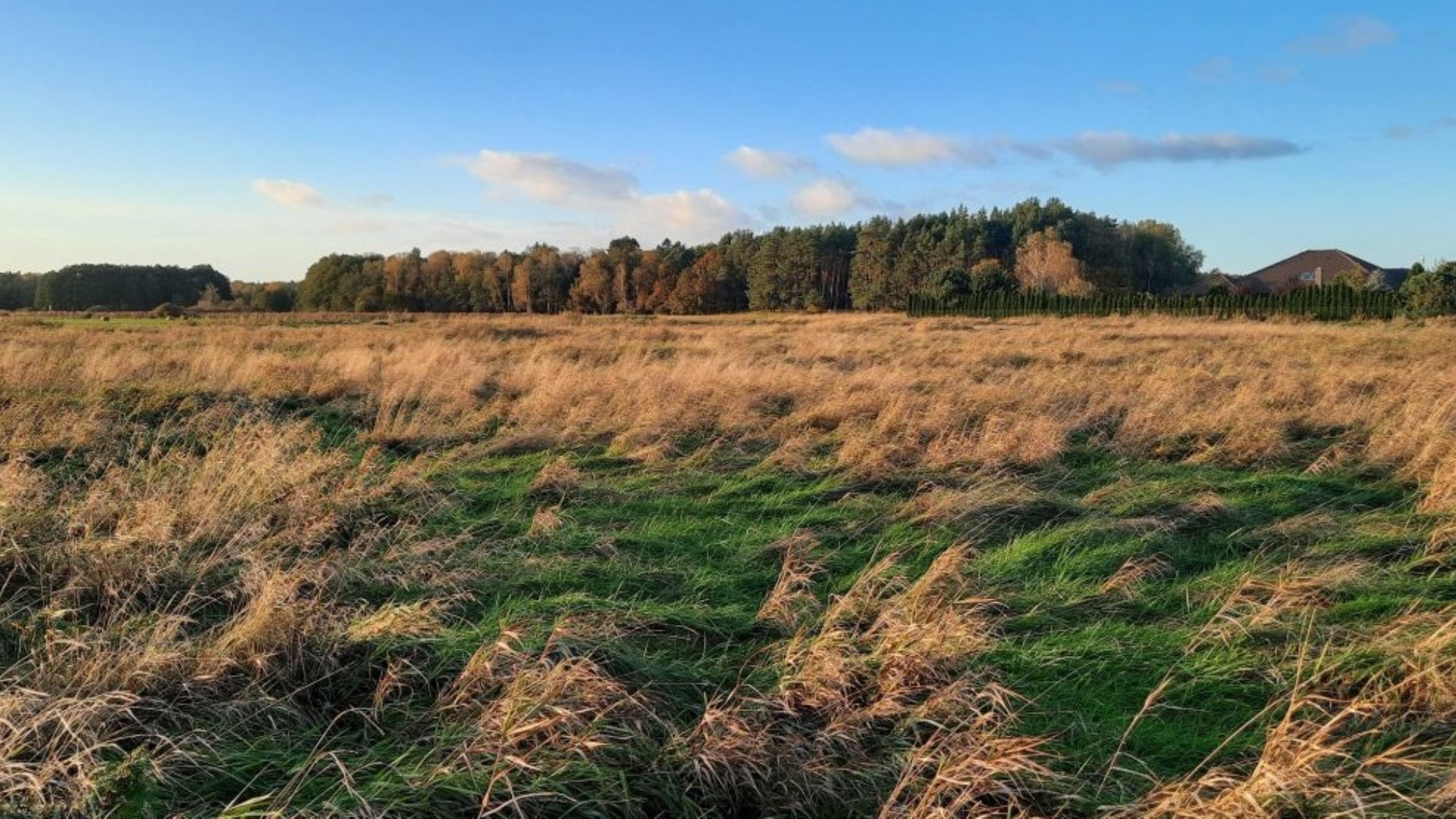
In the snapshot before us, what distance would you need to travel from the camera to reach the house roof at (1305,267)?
3027 inches

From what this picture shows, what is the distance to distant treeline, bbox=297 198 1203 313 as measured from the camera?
256 ft

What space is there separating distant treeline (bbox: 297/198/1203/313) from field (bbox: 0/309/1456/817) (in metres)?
70.6

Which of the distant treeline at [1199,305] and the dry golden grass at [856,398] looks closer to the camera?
the dry golden grass at [856,398]

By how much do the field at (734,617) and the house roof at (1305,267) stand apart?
84409mm

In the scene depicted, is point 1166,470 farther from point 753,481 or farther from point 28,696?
point 28,696

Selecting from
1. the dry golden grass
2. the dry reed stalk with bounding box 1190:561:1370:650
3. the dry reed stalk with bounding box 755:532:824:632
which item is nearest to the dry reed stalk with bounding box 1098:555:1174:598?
the dry reed stalk with bounding box 1190:561:1370:650

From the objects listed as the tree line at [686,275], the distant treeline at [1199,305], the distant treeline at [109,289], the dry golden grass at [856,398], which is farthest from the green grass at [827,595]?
the distant treeline at [109,289]

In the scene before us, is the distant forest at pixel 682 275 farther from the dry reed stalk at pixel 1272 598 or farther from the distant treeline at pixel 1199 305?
the dry reed stalk at pixel 1272 598

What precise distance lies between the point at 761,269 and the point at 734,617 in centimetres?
8120

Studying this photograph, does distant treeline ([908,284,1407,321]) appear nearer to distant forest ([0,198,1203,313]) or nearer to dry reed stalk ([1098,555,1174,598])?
distant forest ([0,198,1203,313])

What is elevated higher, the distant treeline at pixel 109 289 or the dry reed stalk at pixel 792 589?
the distant treeline at pixel 109 289

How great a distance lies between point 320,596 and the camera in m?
4.00

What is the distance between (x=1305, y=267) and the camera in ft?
262

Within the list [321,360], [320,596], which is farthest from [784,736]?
[321,360]
